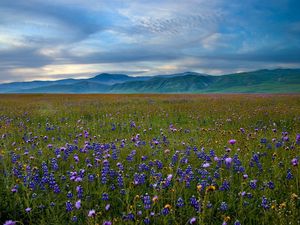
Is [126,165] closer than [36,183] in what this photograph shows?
No

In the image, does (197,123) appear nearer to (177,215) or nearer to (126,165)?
(126,165)

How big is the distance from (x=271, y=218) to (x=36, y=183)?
3307 millimetres

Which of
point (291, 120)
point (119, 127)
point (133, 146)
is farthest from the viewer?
point (291, 120)

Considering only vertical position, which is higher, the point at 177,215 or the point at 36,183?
the point at 36,183

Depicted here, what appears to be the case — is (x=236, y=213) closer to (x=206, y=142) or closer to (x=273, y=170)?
(x=273, y=170)

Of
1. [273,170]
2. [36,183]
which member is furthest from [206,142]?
[36,183]

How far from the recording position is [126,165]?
5160 millimetres

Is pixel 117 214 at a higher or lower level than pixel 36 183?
lower

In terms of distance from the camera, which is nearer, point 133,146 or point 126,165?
point 126,165

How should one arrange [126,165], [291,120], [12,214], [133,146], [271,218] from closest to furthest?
[271,218], [12,214], [126,165], [133,146], [291,120]

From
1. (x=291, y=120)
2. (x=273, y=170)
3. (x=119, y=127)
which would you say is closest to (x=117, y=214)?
(x=273, y=170)

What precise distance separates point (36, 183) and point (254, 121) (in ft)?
28.9

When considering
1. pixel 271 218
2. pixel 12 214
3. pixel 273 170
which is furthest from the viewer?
pixel 273 170

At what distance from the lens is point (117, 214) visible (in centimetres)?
350
